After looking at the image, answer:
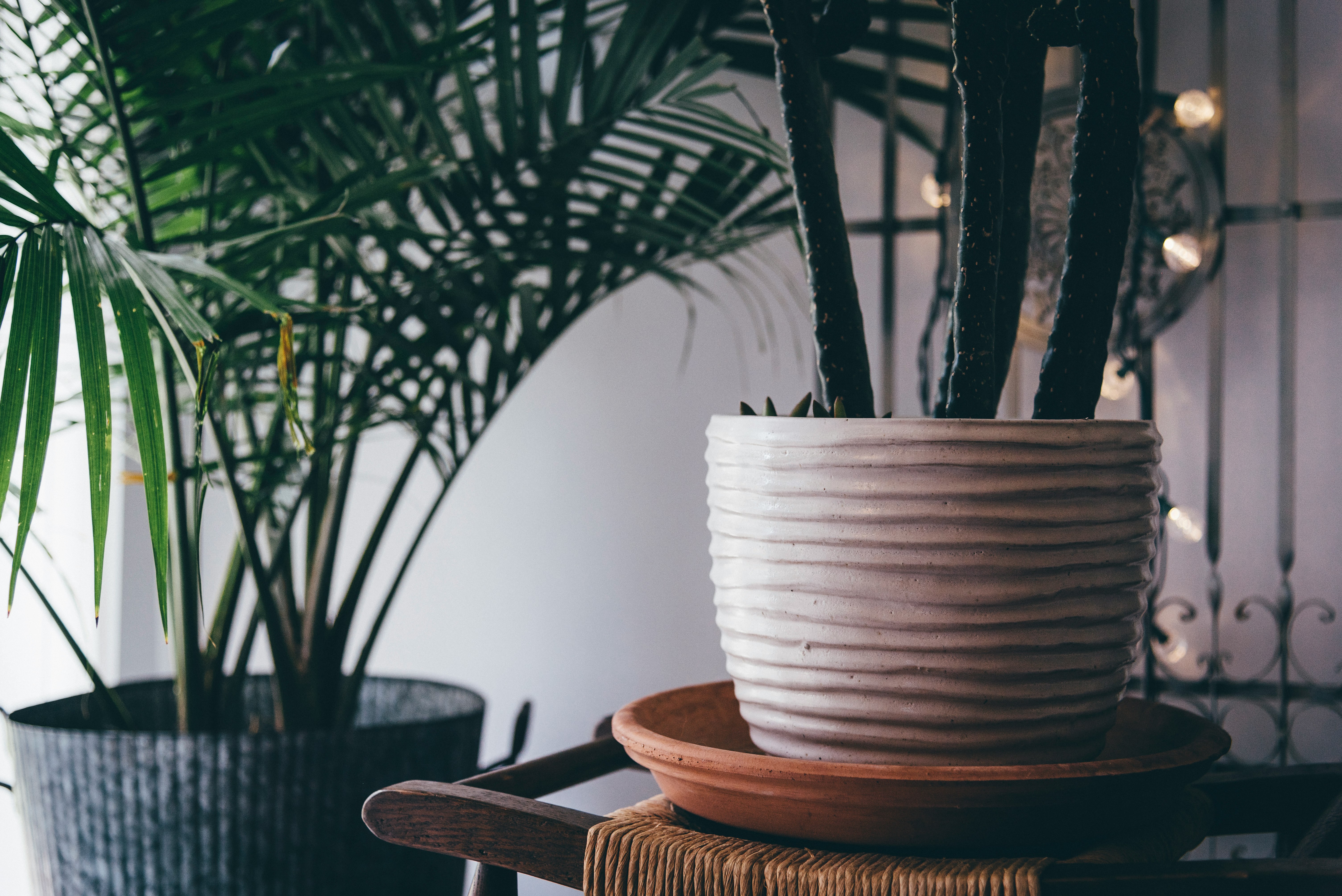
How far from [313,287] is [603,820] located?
2.82 feet

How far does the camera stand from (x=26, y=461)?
17.1 inches

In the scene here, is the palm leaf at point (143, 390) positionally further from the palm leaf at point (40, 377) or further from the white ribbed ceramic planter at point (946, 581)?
the white ribbed ceramic planter at point (946, 581)

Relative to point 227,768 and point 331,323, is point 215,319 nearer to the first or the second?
point 331,323

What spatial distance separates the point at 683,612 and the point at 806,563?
3.20 ft

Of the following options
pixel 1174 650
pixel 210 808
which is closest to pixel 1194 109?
pixel 1174 650

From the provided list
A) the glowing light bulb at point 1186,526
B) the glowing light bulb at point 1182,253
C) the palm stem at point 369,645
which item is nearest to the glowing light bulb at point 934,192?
the glowing light bulb at point 1182,253

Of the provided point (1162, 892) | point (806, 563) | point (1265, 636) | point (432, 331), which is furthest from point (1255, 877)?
point (1265, 636)

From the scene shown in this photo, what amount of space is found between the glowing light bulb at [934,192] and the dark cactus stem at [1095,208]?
0.83 metres

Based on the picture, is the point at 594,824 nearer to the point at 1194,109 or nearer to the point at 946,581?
the point at 946,581

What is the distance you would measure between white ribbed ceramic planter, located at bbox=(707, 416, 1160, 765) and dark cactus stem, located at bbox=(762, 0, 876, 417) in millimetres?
78

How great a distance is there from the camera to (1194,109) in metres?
1.21

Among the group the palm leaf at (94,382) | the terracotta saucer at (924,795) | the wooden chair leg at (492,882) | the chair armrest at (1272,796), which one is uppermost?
the palm leaf at (94,382)

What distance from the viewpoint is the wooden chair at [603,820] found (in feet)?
1.09

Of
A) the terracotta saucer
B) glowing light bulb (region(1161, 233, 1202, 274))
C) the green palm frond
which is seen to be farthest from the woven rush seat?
glowing light bulb (region(1161, 233, 1202, 274))
